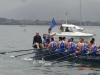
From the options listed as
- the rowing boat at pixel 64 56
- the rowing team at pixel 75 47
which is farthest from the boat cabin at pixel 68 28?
the rowing boat at pixel 64 56

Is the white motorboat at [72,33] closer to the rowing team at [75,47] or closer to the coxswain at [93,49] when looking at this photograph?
the rowing team at [75,47]

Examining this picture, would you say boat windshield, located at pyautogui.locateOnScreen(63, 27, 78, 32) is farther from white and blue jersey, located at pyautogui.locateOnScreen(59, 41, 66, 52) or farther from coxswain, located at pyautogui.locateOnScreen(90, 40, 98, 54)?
coxswain, located at pyautogui.locateOnScreen(90, 40, 98, 54)

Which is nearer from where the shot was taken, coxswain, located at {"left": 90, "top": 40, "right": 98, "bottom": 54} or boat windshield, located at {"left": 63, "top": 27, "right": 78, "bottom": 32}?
coxswain, located at {"left": 90, "top": 40, "right": 98, "bottom": 54}

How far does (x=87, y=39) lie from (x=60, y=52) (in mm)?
Result: 21876

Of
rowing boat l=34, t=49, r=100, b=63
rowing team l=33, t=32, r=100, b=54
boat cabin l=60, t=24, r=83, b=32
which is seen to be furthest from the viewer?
boat cabin l=60, t=24, r=83, b=32

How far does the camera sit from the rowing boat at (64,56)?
27539mm

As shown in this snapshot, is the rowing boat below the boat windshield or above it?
below

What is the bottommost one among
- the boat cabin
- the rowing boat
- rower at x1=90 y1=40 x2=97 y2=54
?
the rowing boat

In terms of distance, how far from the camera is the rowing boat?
27539mm

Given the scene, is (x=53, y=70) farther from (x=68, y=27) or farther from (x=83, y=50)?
(x=68, y=27)

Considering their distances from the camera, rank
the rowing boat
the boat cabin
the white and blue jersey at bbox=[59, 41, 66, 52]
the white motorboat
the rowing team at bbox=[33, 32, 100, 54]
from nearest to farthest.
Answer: the rowing boat < the rowing team at bbox=[33, 32, 100, 54] < the white and blue jersey at bbox=[59, 41, 66, 52] < the white motorboat < the boat cabin

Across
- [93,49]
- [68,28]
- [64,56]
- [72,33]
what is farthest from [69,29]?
[93,49]

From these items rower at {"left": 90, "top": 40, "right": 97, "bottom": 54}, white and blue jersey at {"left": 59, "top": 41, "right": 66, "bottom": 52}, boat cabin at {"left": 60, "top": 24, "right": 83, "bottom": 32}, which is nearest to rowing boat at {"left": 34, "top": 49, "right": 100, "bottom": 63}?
rower at {"left": 90, "top": 40, "right": 97, "bottom": 54}

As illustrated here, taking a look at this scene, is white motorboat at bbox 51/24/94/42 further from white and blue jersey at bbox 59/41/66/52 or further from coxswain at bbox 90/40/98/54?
coxswain at bbox 90/40/98/54
